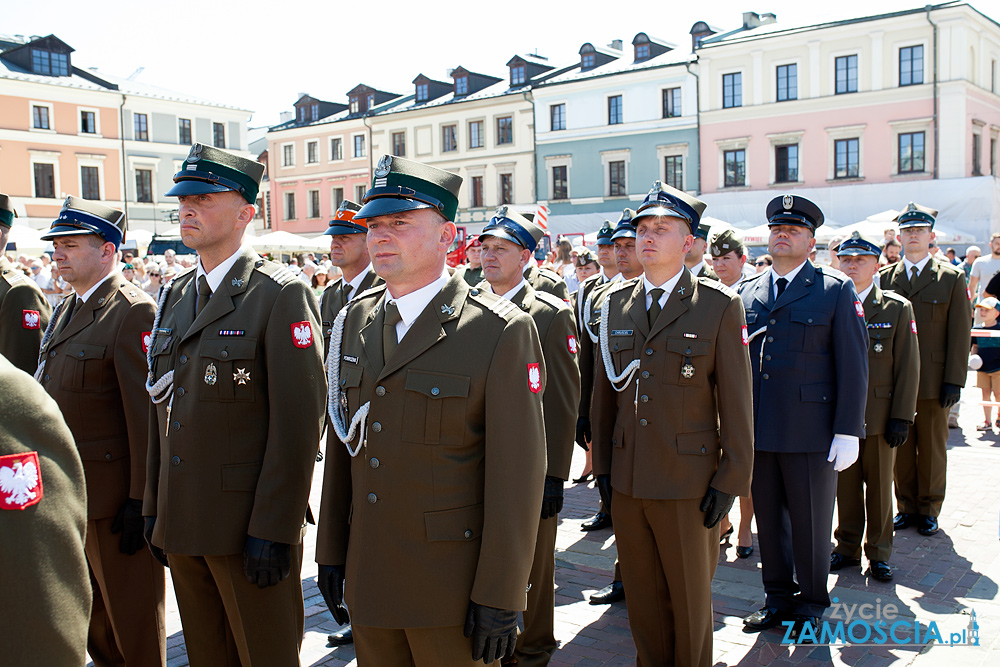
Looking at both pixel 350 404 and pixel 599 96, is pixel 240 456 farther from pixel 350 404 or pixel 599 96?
pixel 599 96

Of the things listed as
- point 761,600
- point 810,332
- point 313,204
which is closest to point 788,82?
point 313,204

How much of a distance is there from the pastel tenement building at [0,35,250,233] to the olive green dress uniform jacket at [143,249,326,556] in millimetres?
42658

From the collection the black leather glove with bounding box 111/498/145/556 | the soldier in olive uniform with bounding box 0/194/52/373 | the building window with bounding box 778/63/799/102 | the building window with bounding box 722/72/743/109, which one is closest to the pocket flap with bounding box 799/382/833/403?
the black leather glove with bounding box 111/498/145/556

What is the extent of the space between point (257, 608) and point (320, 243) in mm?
28870

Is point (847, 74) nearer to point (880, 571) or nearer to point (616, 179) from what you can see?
point (616, 179)

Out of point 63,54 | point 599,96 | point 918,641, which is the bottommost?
point 918,641

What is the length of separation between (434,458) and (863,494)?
436 centimetres

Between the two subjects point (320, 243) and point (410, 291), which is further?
point (320, 243)

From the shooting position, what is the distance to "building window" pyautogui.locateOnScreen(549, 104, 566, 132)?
41.1 metres

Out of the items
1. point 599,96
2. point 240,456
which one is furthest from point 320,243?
Result: point 240,456

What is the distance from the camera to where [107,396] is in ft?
12.8

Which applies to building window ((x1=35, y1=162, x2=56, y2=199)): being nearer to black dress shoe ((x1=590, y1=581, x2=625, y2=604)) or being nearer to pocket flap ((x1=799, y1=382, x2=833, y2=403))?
black dress shoe ((x1=590, y1=581, x2=625, y2=604))

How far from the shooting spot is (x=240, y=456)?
3234mm

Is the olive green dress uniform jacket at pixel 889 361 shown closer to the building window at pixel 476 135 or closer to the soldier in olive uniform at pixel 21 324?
the soldier in olive uniform at pixel 21 324
